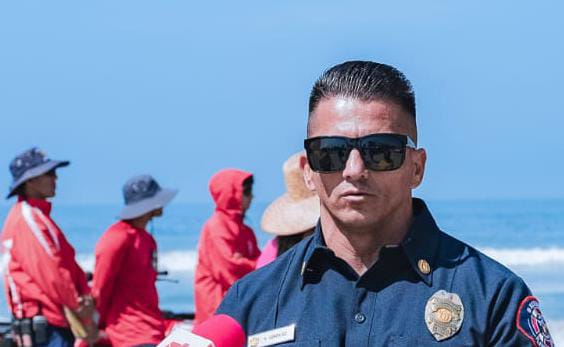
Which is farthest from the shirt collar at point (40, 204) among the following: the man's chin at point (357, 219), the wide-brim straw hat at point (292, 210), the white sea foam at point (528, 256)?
the white sea foam at point (528, 256)

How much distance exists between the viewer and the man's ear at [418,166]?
8.60 feet

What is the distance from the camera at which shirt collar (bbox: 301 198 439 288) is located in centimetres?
256

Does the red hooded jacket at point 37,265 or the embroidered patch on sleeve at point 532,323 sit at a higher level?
the embroidered patch on sleeve at point 532,323

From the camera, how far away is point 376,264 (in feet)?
8.45

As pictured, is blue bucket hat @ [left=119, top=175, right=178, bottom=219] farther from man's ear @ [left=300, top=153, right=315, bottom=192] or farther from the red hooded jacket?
man's ear @ [left=300, top=153, right=315, bottom=192]

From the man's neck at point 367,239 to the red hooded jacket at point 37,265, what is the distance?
15.7 ft

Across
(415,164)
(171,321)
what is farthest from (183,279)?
(415,164)

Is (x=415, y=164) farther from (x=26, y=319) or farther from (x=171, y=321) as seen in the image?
(x=171, y=321)

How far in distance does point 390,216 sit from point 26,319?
506cm

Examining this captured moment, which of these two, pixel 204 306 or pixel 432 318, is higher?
pixel 432 318

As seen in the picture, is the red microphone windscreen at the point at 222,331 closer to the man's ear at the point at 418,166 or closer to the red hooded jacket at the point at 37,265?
the man's ear at the point at 418,166

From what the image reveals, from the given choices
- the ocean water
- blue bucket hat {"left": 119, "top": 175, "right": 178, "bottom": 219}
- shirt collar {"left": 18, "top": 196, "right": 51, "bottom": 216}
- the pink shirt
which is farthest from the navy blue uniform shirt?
the ocean water

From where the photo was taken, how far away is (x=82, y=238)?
54906mm

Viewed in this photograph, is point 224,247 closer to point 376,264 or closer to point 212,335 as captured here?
point 376,264
